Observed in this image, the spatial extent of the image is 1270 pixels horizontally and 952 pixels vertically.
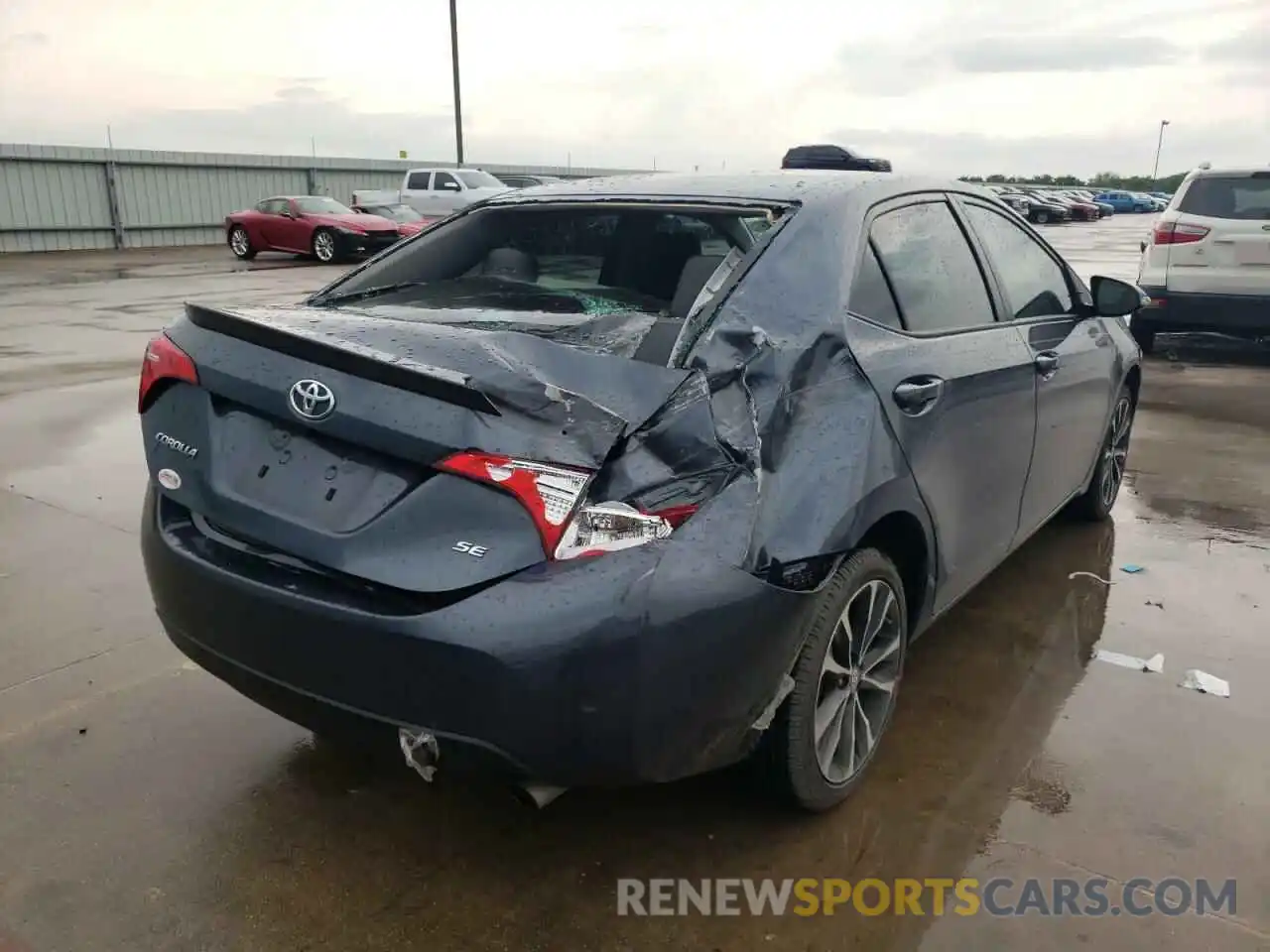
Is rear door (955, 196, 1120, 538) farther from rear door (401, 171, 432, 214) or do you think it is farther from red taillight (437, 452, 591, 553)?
rear door (401, 171, 432, 214)

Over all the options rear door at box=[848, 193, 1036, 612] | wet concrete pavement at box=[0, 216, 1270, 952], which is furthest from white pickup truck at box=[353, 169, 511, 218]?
rear door at box=[848, 193, 1036, 612]

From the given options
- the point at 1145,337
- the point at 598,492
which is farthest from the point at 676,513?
the point at 1145,337

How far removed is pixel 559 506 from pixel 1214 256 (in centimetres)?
885

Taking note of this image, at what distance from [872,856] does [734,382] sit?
122 cm

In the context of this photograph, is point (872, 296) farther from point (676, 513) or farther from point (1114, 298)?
point (1114, 298)

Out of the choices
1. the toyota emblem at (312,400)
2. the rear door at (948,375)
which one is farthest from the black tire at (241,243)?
the toyota emblem at (312,400)

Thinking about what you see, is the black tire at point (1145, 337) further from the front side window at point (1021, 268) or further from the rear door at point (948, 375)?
the rear door at point (948, 375)

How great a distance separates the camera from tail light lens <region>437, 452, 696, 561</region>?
2031mm

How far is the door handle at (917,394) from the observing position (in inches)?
107

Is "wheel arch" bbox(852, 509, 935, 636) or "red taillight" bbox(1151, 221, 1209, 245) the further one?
"red taillight" bbox(1151, 221, 1209, 245)

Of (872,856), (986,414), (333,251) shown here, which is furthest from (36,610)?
(333,251)

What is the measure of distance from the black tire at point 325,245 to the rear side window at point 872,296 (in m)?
20.6

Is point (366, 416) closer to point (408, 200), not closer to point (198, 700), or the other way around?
point (198, 700)

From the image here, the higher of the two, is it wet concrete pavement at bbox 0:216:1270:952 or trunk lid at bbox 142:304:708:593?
trunk lid at bbox 142:304:708:593
